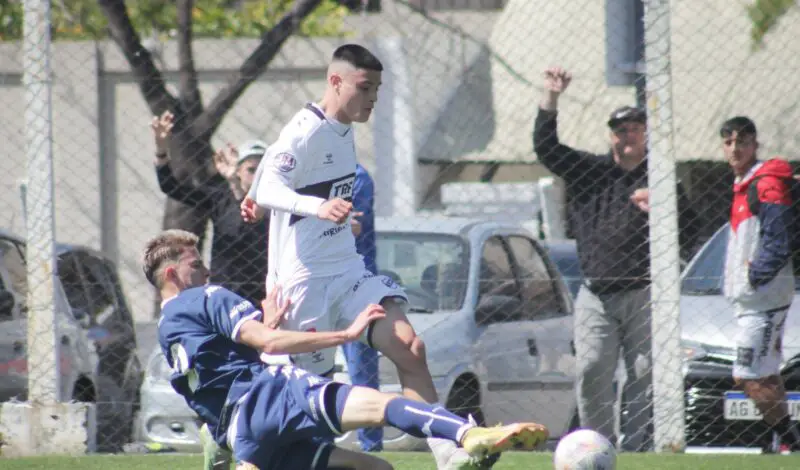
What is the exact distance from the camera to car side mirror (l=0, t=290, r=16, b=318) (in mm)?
9320

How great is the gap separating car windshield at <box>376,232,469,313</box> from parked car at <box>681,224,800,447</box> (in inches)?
59.0

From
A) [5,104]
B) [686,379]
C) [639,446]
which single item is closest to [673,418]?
[639,446]

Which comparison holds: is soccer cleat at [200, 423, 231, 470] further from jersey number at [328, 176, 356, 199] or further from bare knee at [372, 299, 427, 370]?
jersey number at [328, 176, 356, 199]

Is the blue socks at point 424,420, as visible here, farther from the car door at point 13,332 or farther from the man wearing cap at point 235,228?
the car door at point 13,332

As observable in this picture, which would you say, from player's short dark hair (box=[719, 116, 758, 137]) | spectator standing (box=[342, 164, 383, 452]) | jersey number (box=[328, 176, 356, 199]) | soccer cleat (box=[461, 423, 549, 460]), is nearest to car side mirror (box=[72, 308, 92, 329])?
Result: spectator standing (box=[342, 164, 383, 452])

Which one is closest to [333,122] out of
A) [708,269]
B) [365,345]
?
[365,345]

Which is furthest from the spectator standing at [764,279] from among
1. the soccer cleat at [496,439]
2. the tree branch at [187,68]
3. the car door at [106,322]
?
the car door at [106,322]

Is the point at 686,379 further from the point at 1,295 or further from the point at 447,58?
the point at 447,58

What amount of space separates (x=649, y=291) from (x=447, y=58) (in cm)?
700

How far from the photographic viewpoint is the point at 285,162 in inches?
245

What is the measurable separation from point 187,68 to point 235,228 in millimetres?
4880

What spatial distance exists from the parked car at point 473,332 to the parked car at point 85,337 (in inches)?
20.6

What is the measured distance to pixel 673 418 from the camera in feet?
27.1

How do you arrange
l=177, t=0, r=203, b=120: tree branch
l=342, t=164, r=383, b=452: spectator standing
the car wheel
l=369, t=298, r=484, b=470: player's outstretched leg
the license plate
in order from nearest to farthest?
l=369, t=298, r=484, b=470: player's outstretched leg, l=342, t=164, r=383, b=452: spectator standing, the license plate, the car wheel, l=177, t=0, r=203, b=120: tree branch
